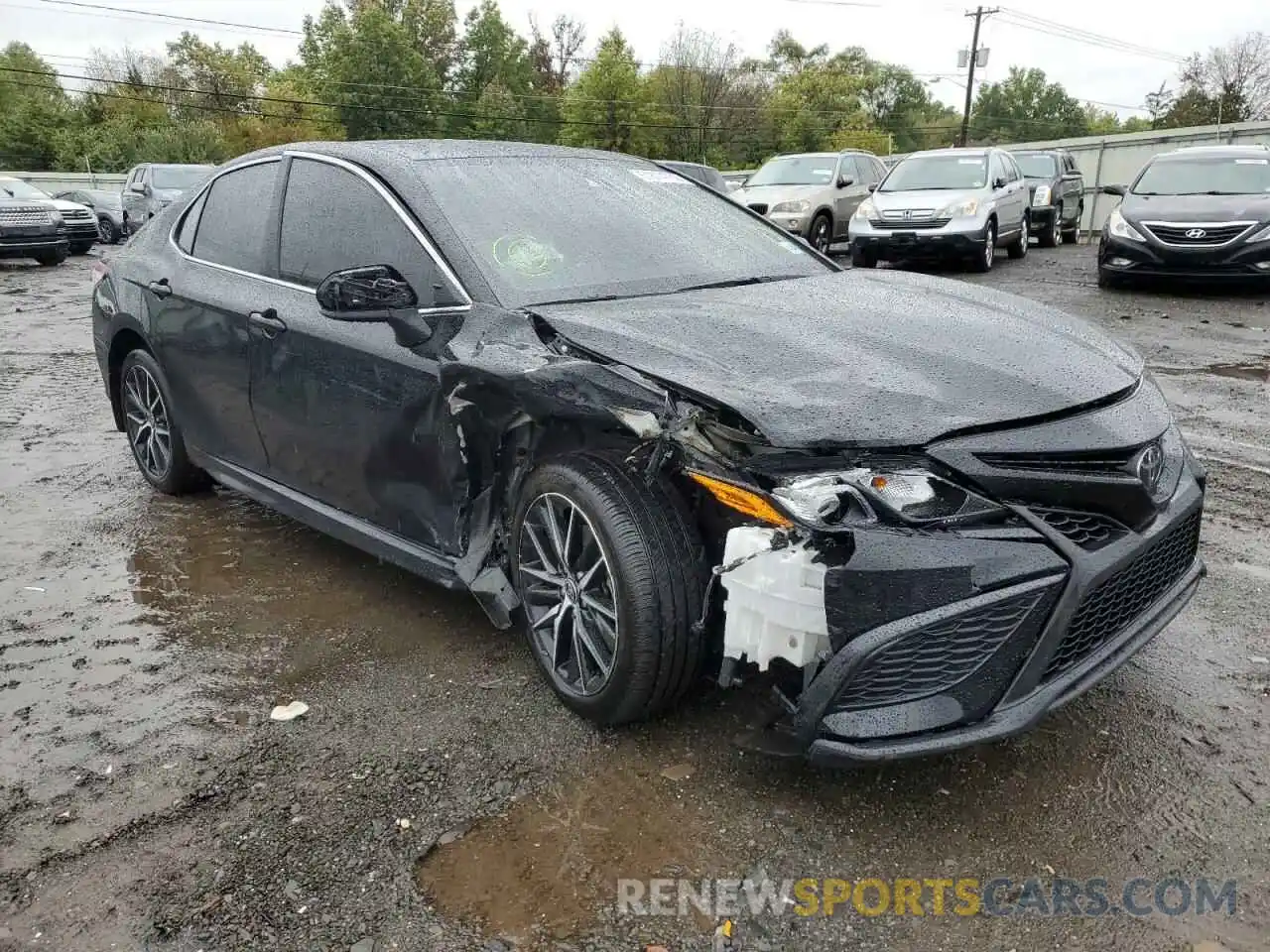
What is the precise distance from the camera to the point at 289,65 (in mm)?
70875

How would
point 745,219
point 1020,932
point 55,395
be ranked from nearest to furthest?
point 1020,932 → point 745,219 → point 55,395

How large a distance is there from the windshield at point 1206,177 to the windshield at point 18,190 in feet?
60.5

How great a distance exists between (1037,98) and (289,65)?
6906 centimetres

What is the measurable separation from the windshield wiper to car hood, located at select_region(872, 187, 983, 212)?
34.4 feet

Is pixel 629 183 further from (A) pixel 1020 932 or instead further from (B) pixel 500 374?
(A) pixel 1020 932

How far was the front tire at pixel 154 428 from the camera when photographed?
4.76 m

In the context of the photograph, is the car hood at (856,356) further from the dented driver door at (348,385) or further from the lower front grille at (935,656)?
the dented driver door at (348,385)

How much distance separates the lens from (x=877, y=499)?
2283mm

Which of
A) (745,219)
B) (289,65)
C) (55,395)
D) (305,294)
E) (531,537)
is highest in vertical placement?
(289,65)

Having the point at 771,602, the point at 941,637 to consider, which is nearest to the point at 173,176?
the point at 771,602

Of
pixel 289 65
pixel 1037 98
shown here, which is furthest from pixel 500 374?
pixel 1037 98

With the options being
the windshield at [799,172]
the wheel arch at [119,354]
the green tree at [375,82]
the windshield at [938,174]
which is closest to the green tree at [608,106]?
the green tree at [375,82]

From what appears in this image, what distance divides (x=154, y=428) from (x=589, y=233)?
8.98 feet

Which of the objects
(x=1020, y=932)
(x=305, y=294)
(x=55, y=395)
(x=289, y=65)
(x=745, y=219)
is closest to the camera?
(x=1020, y=932)
